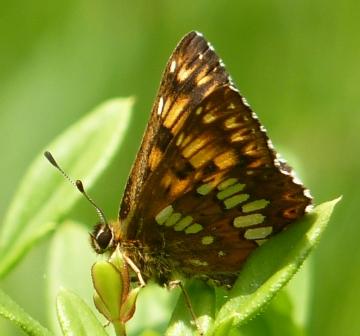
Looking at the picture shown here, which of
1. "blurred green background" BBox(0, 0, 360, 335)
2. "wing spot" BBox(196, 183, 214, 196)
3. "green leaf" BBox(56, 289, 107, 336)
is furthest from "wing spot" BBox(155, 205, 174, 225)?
"blurred green background" BBox(0, 0, 360, 335)

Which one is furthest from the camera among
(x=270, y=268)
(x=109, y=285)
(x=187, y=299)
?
(x=187, y=299)

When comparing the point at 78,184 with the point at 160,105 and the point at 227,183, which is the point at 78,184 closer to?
the point at 160,105

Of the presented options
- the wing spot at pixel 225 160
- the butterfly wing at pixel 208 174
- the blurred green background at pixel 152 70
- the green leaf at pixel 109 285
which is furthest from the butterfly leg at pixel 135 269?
the blurred green background at pixel 152 70

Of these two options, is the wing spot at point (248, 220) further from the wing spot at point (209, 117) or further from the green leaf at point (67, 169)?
the green leaf at point (67, 169)

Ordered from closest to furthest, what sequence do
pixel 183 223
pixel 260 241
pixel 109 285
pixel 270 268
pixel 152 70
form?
pixel 109 285 → pixel 270 268 → pixel 260 241 → pixel 183 223 → pixel 152 70

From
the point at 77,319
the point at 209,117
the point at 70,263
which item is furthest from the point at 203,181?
the point at 77,319

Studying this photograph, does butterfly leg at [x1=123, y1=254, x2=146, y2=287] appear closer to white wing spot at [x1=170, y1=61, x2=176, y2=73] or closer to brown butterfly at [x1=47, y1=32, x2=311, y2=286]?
brown butterfly at [x1=47, y1=32, x2=311, y2=286]
